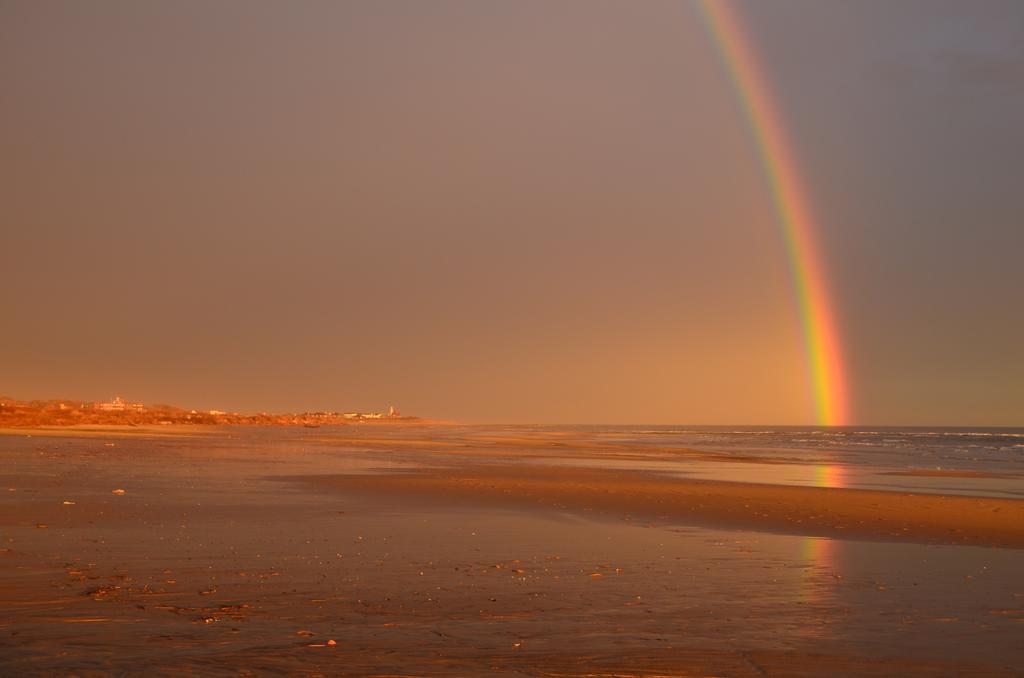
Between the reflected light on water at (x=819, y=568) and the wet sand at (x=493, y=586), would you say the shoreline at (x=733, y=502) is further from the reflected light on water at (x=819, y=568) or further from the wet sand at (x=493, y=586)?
the reflected light on water at (x=819, y=568)

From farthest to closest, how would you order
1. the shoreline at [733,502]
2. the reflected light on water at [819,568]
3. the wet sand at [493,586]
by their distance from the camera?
1. the shoreline at [733,502]
2. the reflected light on water at [819,568]
3. the wet sand at [493,586]

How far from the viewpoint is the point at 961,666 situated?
353 inches

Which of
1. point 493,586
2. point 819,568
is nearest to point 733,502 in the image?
point 819,568

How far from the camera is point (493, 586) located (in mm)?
12625

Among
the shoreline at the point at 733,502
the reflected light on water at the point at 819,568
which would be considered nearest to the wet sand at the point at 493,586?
the reflected light on water at the point at 819,568

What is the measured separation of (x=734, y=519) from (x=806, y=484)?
576 inches

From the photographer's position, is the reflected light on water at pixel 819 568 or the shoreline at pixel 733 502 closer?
the reflected light on water at pixel 819 568

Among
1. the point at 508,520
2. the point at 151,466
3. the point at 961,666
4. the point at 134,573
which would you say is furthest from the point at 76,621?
the point at 151,466

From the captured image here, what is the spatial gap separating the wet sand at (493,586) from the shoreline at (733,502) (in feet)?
0.72

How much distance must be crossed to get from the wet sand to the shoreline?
0.72ft

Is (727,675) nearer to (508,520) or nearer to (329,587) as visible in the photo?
(329,587)

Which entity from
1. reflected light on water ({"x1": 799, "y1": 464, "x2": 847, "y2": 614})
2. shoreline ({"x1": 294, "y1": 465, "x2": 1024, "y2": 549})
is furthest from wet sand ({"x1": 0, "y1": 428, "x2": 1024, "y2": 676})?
shoreline ({"x1": 294, "y1": 465, "x2": 1024, "y2": 549})

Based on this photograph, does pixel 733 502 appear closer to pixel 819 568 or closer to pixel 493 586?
pixel 819 568

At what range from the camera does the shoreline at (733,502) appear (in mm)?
20766
